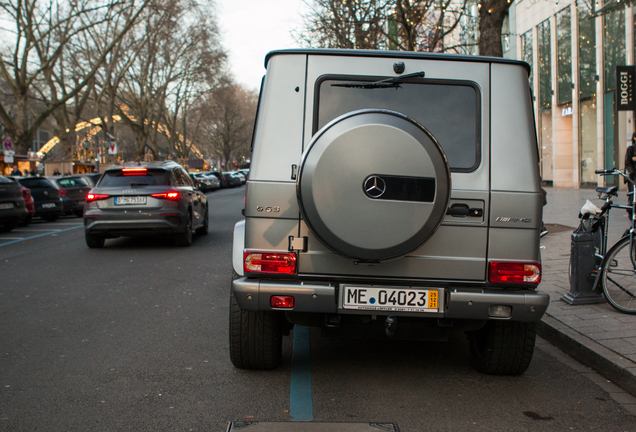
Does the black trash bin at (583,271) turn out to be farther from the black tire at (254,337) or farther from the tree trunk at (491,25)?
the tree trunk at (491,25)

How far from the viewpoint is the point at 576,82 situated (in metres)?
29.9

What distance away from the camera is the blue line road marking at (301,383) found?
Result: 3.67 meters

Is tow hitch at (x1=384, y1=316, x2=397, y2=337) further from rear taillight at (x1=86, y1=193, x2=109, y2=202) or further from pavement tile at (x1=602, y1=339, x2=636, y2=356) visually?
rear taillight at (x1=86, y1=193, x2=109, y2=202)

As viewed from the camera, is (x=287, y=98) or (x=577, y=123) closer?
(x=287, y=98)

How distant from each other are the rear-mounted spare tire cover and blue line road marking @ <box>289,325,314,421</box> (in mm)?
934

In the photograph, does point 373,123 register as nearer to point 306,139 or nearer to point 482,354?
point 306,139

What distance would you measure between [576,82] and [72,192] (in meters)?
22.2

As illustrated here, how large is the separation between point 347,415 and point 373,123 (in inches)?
63.9

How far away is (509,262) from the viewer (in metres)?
3.97

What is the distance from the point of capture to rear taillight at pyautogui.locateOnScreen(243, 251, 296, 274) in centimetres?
398

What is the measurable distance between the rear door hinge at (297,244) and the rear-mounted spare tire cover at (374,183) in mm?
312

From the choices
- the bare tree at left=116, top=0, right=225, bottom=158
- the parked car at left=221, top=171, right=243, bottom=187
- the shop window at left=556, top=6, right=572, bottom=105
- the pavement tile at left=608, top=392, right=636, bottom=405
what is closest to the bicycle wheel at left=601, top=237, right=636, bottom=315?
the pavement tile at left=608, top=392, right=636, bottom=405

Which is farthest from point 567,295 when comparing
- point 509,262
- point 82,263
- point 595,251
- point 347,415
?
point 82,263

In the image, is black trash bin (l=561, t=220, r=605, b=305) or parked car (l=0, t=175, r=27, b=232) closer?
black trash bin (l=561, t=220, r=605, b=305)
